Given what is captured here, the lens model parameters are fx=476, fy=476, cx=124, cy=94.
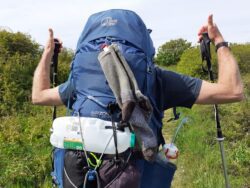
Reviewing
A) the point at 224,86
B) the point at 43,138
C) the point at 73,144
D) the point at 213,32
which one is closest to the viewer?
the point at 73,144

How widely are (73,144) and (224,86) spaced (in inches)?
34.9

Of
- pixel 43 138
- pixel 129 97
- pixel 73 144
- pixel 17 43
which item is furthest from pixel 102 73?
pixel 17 43

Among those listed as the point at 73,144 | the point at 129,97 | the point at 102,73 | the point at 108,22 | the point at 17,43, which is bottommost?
the point at 73,144

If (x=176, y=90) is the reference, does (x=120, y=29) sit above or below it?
above

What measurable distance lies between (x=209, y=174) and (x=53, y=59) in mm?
2749

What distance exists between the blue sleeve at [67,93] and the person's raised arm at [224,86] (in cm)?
73

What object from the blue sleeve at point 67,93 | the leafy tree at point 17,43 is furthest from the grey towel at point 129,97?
the leafy tree at point 17,43

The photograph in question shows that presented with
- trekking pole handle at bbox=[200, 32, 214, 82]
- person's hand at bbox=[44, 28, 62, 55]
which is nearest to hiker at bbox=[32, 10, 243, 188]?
trekking pole handle at bbox=[200, 32, 214, 82]

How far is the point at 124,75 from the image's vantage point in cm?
241

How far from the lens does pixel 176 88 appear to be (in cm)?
272

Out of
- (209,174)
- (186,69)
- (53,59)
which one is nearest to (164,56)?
(186,69)

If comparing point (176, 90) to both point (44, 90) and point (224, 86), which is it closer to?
point (224, 86)

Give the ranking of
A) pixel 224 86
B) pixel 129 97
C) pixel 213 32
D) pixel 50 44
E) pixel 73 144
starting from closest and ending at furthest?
pixel 129 97 < pixel 73 144 < pixel 224 86 < pixel 213 32 < pixel 50 44

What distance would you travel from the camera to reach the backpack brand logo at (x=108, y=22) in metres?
2.70
